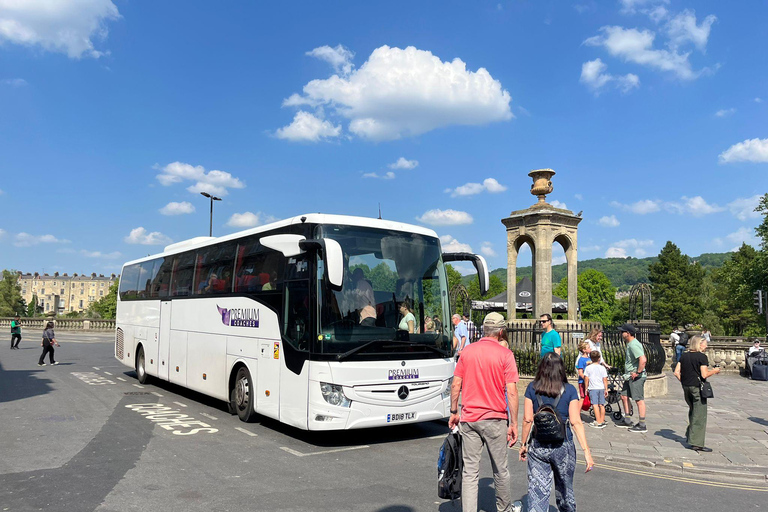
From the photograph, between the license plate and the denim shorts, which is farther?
the denim shorts

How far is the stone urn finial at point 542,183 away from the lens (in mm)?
21312

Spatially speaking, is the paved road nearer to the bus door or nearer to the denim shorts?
the denim shorts

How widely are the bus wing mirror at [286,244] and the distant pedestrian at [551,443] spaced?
4.73m

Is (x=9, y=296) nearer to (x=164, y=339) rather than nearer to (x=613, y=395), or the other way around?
(x=164, y=339)

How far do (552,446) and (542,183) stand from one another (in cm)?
1773

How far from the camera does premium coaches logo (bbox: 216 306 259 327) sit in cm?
1014

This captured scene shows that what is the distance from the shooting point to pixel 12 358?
25312 millimetres

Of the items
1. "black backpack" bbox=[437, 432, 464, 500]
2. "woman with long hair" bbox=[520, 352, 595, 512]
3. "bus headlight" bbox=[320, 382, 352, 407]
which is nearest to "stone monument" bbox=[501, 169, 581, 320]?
"bus headlight" bbox=[320, 382, 352, 407]

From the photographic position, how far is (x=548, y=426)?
462 cm

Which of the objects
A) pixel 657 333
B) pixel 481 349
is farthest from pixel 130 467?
pixel 657 333

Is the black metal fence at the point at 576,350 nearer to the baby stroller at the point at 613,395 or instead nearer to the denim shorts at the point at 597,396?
the baby stroller at the point at 613,395

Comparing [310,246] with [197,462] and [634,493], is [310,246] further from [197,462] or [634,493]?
[634,493]

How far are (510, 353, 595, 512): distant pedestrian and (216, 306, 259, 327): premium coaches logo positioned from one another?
620 centimetres

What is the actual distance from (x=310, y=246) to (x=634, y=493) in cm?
520
